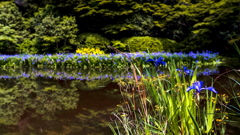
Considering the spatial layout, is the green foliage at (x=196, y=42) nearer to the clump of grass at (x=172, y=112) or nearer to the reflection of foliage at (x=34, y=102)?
the reflection of foliage at (x=34, y=102)

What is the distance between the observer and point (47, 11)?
11.9 metres

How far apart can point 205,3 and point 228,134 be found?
10.2 metres

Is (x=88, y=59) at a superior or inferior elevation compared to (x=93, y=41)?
inferior

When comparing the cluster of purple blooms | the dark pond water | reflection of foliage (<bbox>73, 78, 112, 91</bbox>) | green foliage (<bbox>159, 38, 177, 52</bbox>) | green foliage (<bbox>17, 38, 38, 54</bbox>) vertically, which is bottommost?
reflection of foliage (<bbox>73, 78, 112, 91</bbox>)

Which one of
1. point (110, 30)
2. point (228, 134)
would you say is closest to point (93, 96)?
point (228, 134)

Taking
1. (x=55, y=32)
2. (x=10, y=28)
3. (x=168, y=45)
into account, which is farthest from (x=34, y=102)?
(x=10, y=28)

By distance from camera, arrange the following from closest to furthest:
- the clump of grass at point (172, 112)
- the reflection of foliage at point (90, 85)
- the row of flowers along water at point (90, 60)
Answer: the clump of grass at point (172, 112), the reflection of foliage at point (90, 85), the row of flowers along water at point (90, 60)

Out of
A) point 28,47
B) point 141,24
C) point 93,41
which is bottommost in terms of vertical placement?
point 28,47

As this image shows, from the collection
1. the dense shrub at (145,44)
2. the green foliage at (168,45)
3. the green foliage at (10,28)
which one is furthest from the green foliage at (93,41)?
the green foliage at (10,28)

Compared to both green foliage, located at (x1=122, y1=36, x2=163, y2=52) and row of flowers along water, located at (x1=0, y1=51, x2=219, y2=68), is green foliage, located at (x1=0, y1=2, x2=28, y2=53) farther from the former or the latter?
green foliage, located at (x1=122, y1=36, x2=163, y2=52)

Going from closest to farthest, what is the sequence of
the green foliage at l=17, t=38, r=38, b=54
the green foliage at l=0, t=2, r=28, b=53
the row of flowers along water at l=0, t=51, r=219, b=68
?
1. the row of flowers along water at l=0, t=51, r=219, b=68
2. the green foliage at l=17, t=38, r=38, b=54
3. the green foliage at l=0, t=2, r=28, b=53

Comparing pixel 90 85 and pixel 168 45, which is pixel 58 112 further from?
pixel 168 45

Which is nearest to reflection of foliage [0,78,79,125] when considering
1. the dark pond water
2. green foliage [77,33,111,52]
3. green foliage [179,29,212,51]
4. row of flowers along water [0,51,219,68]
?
the dark pond water

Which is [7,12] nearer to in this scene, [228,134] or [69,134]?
[69,134]
